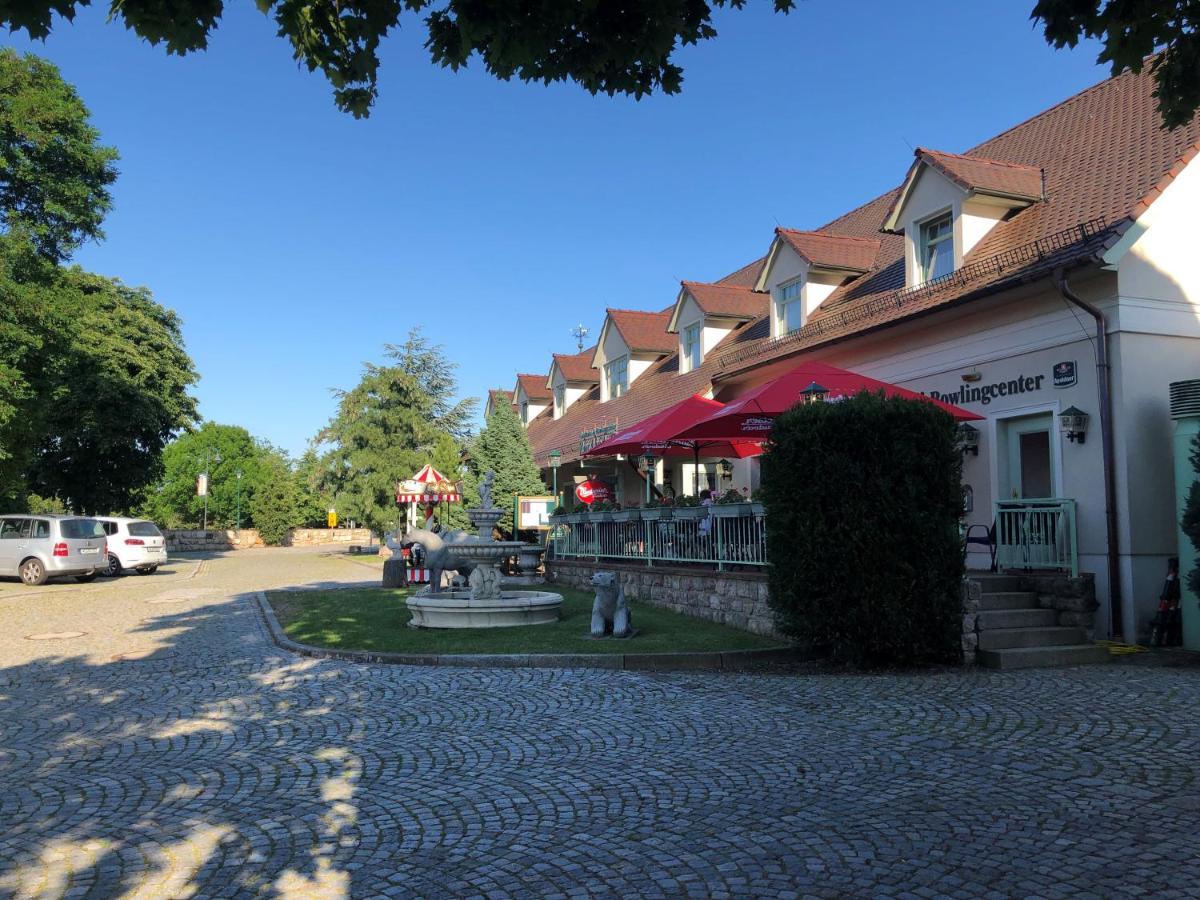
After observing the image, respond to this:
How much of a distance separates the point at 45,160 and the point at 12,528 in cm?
1082

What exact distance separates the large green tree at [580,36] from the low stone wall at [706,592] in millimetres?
8187

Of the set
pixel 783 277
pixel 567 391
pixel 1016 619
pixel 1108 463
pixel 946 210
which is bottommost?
pixel 1016 619

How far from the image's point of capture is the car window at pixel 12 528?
23531 mm

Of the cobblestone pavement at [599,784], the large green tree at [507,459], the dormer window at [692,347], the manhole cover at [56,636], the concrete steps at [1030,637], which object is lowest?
the manhole cover at [56,636]

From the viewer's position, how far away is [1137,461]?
11.7 meters

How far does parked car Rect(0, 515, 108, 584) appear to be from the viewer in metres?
23.0

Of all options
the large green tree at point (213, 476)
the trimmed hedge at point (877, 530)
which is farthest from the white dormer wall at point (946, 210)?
the large green tree at point (213, 476)

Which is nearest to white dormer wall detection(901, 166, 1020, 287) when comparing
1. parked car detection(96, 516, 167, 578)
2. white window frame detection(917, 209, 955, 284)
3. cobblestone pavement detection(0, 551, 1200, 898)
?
white window frame detection(917, 209, 955, 284)

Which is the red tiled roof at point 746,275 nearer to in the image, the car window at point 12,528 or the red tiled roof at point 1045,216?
the red tiled roof at point 1045,216

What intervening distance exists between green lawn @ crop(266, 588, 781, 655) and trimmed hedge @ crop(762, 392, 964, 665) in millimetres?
1374

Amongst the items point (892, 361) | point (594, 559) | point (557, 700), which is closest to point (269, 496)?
point (594, 559)

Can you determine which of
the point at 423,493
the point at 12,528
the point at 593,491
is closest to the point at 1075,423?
the point at 593,491

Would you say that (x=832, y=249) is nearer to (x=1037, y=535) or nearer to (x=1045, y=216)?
(x=1045, y=216)

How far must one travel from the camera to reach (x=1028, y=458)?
1408 cm
